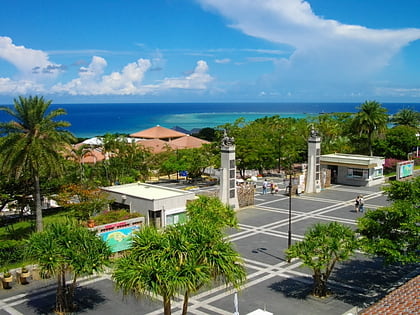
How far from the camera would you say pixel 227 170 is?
106 feet

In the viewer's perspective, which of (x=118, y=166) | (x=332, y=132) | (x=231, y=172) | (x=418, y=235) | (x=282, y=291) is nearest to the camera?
(x=418, y=235)

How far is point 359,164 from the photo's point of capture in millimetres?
43281

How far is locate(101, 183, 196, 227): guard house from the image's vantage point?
2680cm

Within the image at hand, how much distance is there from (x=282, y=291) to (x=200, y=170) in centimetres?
2958

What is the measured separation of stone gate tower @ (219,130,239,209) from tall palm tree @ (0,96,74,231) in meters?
11.9

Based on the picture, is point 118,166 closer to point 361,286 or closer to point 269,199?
point 269,199

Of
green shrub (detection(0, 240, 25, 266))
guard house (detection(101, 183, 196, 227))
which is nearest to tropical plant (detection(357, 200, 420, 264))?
→ guard house (detection(101, 183, 196, 227))

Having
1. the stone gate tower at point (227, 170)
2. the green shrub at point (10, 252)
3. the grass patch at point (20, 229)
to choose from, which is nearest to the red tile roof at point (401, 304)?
the green shrub at point (10, 252)

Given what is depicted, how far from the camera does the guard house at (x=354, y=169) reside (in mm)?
43438

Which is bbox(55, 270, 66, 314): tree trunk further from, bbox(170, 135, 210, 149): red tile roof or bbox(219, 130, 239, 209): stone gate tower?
bbox(170, 135, 210, 149): red tile roof

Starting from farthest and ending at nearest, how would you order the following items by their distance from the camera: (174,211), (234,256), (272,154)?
(272,154) → (174,211) → (234,256)

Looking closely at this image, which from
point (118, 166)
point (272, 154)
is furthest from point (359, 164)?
point (118, 166)

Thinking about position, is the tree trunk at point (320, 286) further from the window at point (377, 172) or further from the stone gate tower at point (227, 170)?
the window at point (377, 172)

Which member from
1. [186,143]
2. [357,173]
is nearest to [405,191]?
[357,173]
